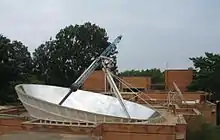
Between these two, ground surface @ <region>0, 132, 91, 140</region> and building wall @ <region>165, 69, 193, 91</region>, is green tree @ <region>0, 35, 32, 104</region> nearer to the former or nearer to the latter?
building wall @ <region>165, 69, 193, 91</region>

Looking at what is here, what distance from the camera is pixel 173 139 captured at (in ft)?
46.1

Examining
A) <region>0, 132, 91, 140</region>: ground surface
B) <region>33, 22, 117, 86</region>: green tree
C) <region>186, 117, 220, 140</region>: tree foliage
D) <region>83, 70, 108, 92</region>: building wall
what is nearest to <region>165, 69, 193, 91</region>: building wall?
<region>83, 70, 108, 92</region>: building wall

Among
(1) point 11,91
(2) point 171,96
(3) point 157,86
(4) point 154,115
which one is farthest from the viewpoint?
(3) point 157,86

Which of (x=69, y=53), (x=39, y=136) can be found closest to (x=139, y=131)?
(x=39, y=136)

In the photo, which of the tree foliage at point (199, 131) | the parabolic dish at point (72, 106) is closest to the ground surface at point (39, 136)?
the parabolic dish at point (72, 106)

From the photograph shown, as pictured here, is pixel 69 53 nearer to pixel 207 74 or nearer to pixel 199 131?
pixel 207 74

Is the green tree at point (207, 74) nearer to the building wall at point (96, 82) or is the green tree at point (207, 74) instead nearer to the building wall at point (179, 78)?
the building wall at point (179, 78)

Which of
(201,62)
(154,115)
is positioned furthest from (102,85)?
(154,115)

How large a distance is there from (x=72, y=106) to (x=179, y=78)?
24586mm

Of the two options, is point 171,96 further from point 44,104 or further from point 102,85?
point 44,104

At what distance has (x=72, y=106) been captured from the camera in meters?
20.4

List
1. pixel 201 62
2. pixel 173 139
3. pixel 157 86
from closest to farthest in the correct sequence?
1. pixel 173 139
2. pixel 201 62
3. pixel 157 86

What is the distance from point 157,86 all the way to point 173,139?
35.3 m

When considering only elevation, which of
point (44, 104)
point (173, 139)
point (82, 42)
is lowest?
point (173, 139)
